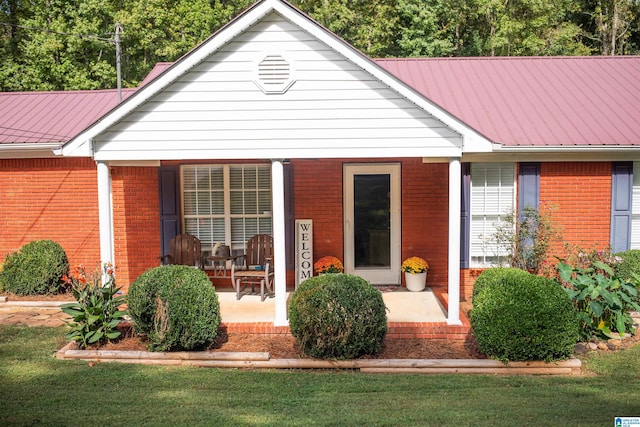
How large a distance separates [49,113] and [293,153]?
23.3 feet

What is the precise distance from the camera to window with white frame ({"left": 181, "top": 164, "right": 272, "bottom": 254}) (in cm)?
1173

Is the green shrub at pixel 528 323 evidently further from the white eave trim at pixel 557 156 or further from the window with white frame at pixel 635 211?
the window with white frame at pixel 635 211

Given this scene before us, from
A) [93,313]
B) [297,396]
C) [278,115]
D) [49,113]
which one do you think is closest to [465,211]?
[278,115]

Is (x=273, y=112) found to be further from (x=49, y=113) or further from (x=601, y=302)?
(x=49, y=113)

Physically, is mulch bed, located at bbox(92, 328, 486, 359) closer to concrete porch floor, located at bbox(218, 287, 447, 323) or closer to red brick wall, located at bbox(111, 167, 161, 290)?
concrete porch floor, located at bbox(218, 287, 447, 323)

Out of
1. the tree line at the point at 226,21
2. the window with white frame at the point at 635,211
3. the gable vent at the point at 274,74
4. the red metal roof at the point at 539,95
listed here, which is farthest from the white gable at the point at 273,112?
the tree line at the point at 226,21

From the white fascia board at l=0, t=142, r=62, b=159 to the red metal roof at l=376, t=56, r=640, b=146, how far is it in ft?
21.6

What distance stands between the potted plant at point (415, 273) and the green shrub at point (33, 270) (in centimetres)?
654

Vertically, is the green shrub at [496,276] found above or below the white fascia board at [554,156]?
below

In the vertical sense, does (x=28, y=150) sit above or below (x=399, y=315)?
above

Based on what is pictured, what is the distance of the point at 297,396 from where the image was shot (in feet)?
22.3

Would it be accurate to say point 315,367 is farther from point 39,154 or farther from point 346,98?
point 39,154

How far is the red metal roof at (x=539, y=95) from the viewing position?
10516 mm

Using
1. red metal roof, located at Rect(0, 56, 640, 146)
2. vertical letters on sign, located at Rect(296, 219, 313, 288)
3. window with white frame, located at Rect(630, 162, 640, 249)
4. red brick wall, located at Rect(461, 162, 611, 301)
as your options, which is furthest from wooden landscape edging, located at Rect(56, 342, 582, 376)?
window with white frame, located at Rect(630, 162, 640, 249)
